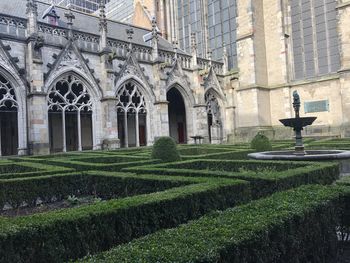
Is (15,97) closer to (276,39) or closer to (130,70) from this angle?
(130,70)

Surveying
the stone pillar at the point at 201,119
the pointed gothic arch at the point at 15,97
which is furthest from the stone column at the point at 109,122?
the stone pillar at the point at 201,119

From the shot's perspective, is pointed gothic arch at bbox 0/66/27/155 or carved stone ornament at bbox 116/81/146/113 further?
carved stone ornament at bbox 116/81/146/113

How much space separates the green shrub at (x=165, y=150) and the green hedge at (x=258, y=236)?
5.84 meters

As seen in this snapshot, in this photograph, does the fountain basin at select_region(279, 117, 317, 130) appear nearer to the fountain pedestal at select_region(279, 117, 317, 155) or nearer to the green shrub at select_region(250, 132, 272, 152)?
the fountain pedestal at select_region(279, 117, 317, 155)

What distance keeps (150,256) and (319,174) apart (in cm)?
447

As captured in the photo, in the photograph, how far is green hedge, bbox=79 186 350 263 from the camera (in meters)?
2.27

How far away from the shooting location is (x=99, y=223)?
138 inches

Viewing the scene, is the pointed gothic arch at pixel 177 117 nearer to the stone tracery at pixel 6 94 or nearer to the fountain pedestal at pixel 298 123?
the stone tracery at pixel 6 94

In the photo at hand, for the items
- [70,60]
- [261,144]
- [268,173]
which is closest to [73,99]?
[70,60]

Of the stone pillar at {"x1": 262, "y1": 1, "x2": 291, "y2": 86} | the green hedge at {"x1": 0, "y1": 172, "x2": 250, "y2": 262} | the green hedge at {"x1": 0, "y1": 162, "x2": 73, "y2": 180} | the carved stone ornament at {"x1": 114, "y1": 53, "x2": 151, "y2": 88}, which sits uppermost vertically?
the stone pillar at {"x1": 262, "y1": 1, "x2": 291, "y2": 86}

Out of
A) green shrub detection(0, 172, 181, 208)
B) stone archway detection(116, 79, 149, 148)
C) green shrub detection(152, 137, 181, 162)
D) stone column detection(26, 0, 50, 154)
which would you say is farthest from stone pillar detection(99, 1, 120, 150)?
green shrub detection(0, 172, 181, 208)

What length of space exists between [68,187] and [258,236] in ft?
15.7

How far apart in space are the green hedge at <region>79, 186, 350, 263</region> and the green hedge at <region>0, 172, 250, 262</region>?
3.09 ft

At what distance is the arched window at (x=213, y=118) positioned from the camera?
23.0 metres
